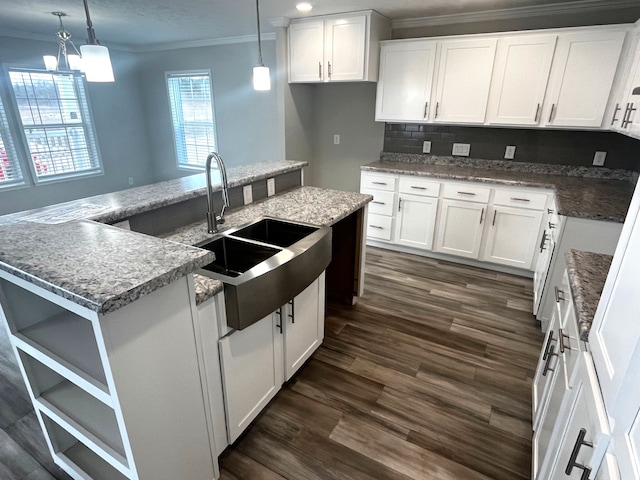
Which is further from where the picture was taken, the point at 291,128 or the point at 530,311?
the point at 291,128

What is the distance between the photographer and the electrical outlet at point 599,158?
3.17 metres

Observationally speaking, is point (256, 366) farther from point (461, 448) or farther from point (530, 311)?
point (530, 311)

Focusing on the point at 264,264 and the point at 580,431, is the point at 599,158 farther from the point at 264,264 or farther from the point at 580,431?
the point at 264,264

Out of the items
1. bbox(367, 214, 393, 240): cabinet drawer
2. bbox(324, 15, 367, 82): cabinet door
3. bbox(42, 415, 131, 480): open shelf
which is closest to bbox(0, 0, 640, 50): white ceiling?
bbox(324, 15, 367, 82): cabinet door

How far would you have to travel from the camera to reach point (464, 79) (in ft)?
10.7

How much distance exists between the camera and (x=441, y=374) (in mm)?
2150

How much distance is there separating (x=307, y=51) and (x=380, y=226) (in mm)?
1988

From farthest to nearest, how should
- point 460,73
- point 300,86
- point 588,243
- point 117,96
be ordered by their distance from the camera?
point 117,96 < point 300,86 < point 460,73 < point 588,243

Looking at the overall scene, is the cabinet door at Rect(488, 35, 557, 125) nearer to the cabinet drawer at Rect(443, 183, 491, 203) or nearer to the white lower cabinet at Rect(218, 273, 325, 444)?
the cabinet drawer at Rect(443, 183, 491, 203)

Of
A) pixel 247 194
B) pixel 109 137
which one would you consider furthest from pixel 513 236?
pixel 109 137

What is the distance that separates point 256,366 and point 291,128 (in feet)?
10.3

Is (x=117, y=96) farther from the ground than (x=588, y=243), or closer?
farther from the ground

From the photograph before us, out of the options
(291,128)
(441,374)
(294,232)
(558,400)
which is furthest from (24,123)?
(558,400)

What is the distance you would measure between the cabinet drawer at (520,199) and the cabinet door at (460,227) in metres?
0.15
